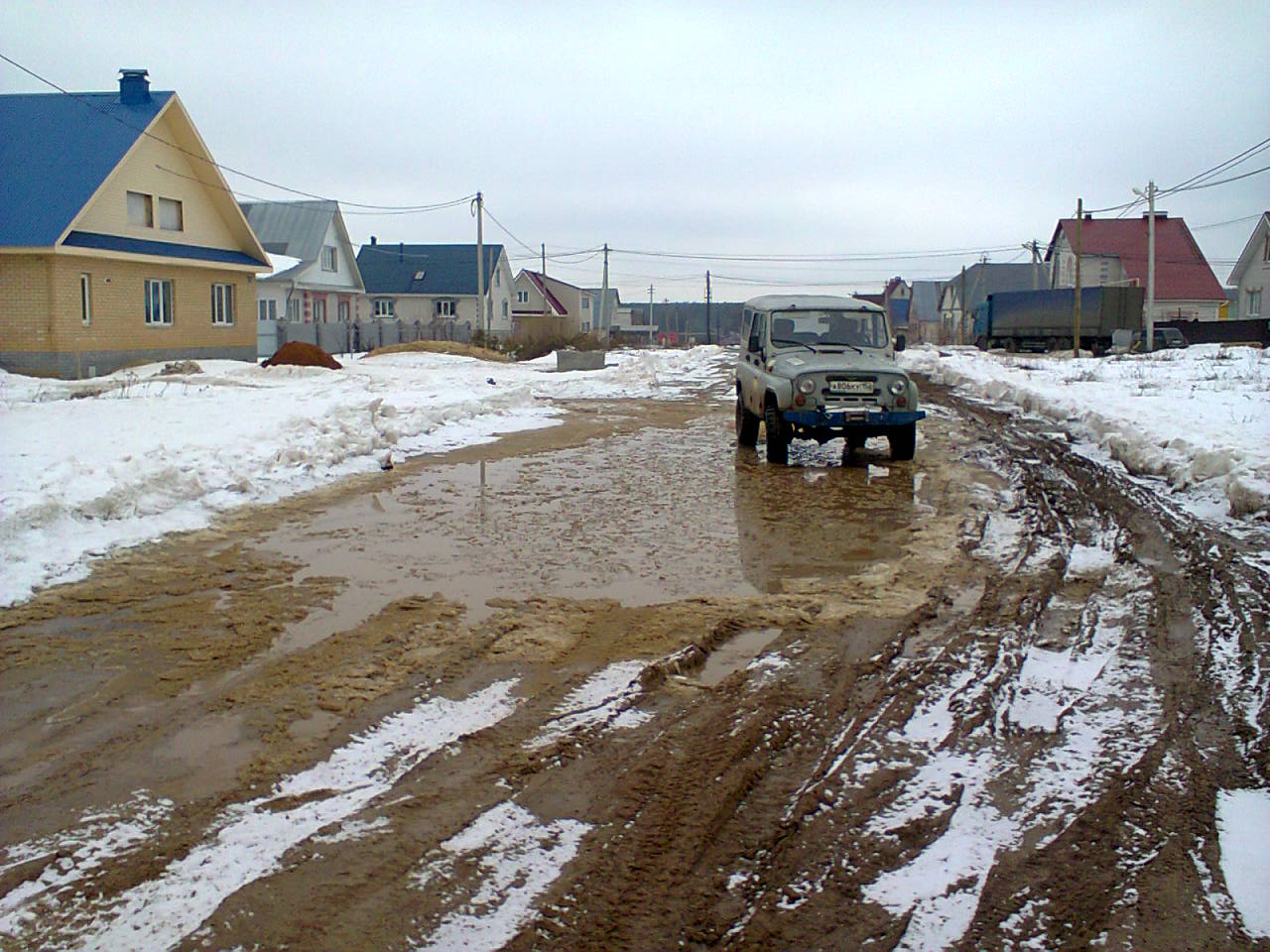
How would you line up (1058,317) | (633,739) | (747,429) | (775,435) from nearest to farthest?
(633,739) → (775,435) → (747,429) → (1058,317)

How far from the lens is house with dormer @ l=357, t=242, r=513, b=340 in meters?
61.5

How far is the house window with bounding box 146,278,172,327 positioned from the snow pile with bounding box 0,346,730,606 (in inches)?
134

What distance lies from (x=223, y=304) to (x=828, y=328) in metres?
24.7

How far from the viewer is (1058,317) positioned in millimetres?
52312

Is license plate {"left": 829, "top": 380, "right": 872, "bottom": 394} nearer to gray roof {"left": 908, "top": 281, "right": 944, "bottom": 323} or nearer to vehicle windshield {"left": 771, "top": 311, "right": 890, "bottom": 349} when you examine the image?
vehicle windshield {"left": 771, "top": 311, "right": 890, "bottom": 349}

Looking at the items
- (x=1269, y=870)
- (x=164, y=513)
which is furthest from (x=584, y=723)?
(x=164, y=513)

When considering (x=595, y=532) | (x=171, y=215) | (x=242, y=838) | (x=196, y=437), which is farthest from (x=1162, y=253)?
(x=242, y=838)

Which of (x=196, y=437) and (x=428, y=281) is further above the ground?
(x=428, y=281)

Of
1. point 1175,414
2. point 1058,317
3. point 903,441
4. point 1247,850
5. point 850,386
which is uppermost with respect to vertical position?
point 1058,317

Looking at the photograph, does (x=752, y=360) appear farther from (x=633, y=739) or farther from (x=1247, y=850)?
(x=1247, y=850)

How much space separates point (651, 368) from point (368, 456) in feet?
61.0

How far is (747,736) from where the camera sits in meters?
4.68

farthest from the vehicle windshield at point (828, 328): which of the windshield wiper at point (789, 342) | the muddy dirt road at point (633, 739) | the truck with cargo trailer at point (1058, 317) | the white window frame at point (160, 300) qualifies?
the truck with cargo trailer at point (1058, 317)

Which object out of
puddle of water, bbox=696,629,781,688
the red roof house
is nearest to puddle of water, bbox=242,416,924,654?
puddle of water, bbox=696,629,781,688
